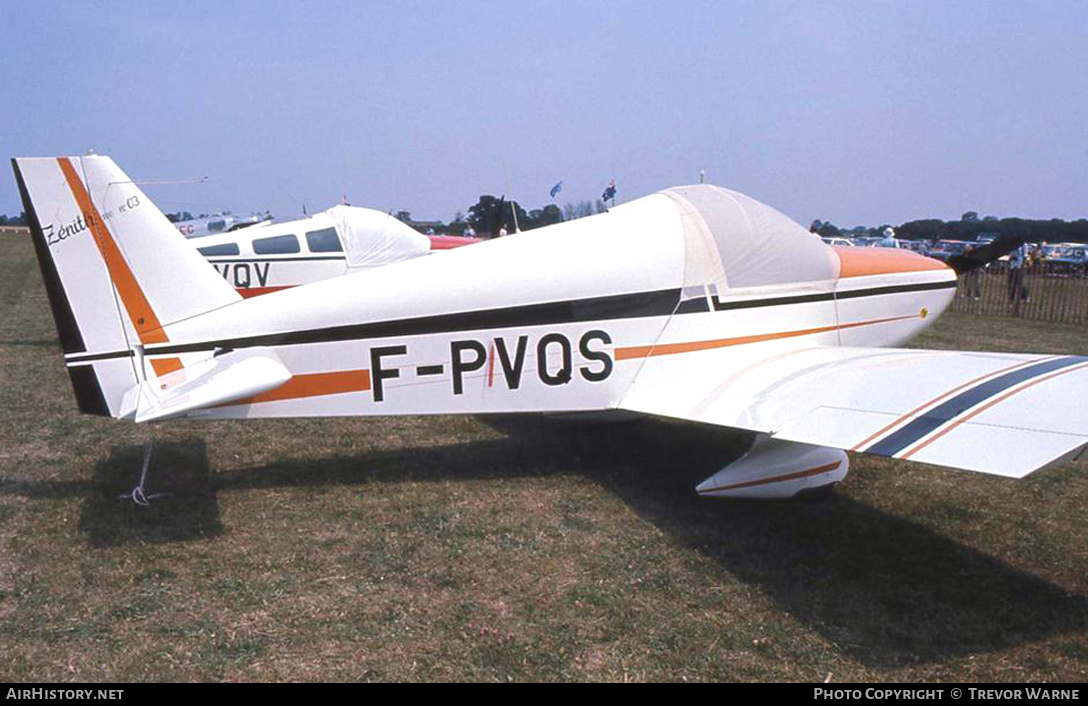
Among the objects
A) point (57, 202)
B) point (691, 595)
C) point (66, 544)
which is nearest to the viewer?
point (691, 595)

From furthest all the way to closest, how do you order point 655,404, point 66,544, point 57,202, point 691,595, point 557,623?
point 655,404, point 57,202, point 66,544, point 691,595, point 557,623

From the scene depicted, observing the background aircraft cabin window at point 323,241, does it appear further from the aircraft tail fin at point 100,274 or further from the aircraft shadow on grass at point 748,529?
the aircraft tail fin at point 100,274

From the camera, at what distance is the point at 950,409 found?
4125 mm

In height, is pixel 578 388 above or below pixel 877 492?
above

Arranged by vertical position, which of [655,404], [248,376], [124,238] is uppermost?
[124,238]

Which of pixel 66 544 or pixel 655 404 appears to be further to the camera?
pixel 655 404

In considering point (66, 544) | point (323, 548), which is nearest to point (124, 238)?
point (66, 544)

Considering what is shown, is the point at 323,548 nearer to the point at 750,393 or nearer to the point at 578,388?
the point at 578,388

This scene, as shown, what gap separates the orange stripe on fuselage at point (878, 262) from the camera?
6.42m

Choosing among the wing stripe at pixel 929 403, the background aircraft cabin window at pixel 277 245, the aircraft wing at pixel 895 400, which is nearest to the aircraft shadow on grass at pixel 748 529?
the aircraft wing at pixel 895 400

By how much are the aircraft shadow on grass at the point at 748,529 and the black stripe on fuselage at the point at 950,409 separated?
80 centimetres

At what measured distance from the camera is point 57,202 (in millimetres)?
4930

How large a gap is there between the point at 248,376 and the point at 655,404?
101 inches

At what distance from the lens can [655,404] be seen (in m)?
5.56
